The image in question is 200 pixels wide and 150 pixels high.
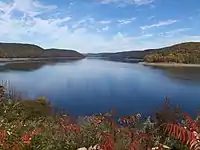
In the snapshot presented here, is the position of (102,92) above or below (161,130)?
below

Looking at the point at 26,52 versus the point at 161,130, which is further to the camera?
the point at 26,52

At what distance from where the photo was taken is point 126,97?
35.5 m

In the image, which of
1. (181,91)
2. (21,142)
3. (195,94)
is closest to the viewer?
(21,142)

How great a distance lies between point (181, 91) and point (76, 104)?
16149 millimetres

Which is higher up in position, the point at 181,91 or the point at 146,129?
the point at 146,129

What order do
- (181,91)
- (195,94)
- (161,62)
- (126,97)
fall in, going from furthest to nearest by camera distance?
(161,62) → (181,91) → (195,94) → (126,97)

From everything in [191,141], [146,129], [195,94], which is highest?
[191,141]

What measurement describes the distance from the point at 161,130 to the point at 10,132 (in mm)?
2968

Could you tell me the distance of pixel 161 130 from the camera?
669 centimetres

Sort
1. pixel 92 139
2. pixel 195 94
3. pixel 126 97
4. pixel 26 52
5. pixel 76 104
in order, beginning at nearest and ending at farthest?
pixel 92 139 → pixel 76 104 → pixel 126 97 → pixel 195 94 → pixel 26 52

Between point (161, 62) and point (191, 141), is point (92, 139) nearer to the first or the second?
point (191, 141)

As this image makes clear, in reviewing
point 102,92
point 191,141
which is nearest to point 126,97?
point 102,92

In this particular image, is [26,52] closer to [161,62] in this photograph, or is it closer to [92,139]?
[161,62]

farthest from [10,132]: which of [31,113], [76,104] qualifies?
[76,104]
